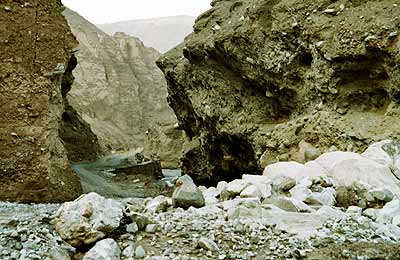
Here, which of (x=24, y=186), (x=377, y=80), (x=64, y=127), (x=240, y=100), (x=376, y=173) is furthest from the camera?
(x=64, y=127)

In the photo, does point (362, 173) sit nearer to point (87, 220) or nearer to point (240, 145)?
point (87, 220)

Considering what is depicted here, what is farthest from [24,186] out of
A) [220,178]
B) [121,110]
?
[121,110]

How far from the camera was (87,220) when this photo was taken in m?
5.12

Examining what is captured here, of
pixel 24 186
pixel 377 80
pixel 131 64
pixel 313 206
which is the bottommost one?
pixel 131 64

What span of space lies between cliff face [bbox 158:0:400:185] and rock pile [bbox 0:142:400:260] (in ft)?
17.9

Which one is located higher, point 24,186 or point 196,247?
point 196,247

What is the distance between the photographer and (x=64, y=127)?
113ft

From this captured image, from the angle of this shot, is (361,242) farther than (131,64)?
No

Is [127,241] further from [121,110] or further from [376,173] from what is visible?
[121,110]

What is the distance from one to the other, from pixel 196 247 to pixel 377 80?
9.89m

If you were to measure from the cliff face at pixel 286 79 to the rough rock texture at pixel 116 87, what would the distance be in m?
44.1

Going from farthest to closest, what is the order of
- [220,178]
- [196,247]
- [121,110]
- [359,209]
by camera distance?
[121,110], [220,178], [359,209], [196,247]

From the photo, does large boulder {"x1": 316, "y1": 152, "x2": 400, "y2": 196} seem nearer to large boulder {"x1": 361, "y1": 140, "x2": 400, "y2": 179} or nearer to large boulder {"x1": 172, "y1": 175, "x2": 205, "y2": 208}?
large boulder {"x1": 361, "y1": 140, "x2": 400, "y2": 179}

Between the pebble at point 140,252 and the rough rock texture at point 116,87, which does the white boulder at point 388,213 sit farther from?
the rough rock texture at point 116,87
